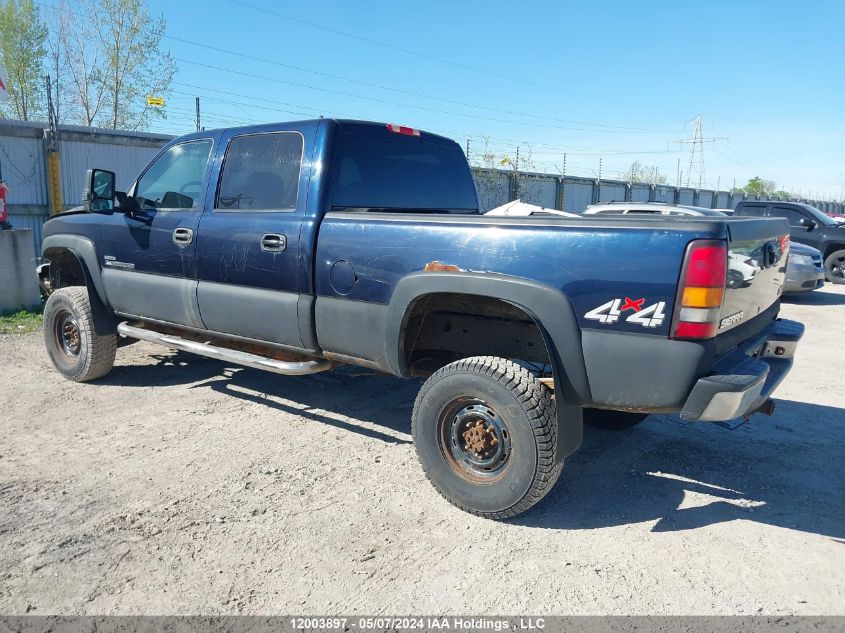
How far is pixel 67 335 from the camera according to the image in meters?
5.75

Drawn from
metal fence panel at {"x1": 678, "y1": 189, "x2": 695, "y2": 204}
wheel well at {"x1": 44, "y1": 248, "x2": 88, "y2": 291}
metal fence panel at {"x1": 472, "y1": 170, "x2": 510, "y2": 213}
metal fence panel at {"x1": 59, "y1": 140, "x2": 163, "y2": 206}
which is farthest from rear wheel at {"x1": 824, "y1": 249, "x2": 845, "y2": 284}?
metal fence panel at {"x1": 678, "y1": 189, "x2": 695, "y2": 204}

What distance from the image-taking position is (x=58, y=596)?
8.64 ft

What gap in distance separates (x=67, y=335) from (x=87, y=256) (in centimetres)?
85

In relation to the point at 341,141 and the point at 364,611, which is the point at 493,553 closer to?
the point at 364,611

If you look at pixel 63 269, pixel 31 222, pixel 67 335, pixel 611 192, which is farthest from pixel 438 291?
pixel 611 192

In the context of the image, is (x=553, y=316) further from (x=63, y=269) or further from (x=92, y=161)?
(x=92, y=161)

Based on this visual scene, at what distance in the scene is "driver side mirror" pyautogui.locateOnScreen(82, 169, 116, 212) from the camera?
500 cm

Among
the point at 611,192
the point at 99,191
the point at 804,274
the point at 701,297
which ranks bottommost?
the point at 804,274

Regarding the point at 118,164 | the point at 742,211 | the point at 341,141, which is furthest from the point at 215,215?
the point at 742,211

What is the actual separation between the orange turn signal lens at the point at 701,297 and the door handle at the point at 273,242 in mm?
2369

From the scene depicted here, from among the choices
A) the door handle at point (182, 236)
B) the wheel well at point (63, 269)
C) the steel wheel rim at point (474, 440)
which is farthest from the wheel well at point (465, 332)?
the wheel well at point (63, 269)

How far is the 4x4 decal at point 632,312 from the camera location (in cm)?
276

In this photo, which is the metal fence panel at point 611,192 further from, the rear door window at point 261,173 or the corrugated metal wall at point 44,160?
the rear door window at point 261,173

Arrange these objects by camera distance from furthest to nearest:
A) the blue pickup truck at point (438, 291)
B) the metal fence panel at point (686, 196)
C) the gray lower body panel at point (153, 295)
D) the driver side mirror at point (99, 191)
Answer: the metal fence panel at point (686, 196)
the driver side mirror at point (99, 191)
the gray lower body panel at point (153, 295)
the blue pickup truck at point (438, 291)
